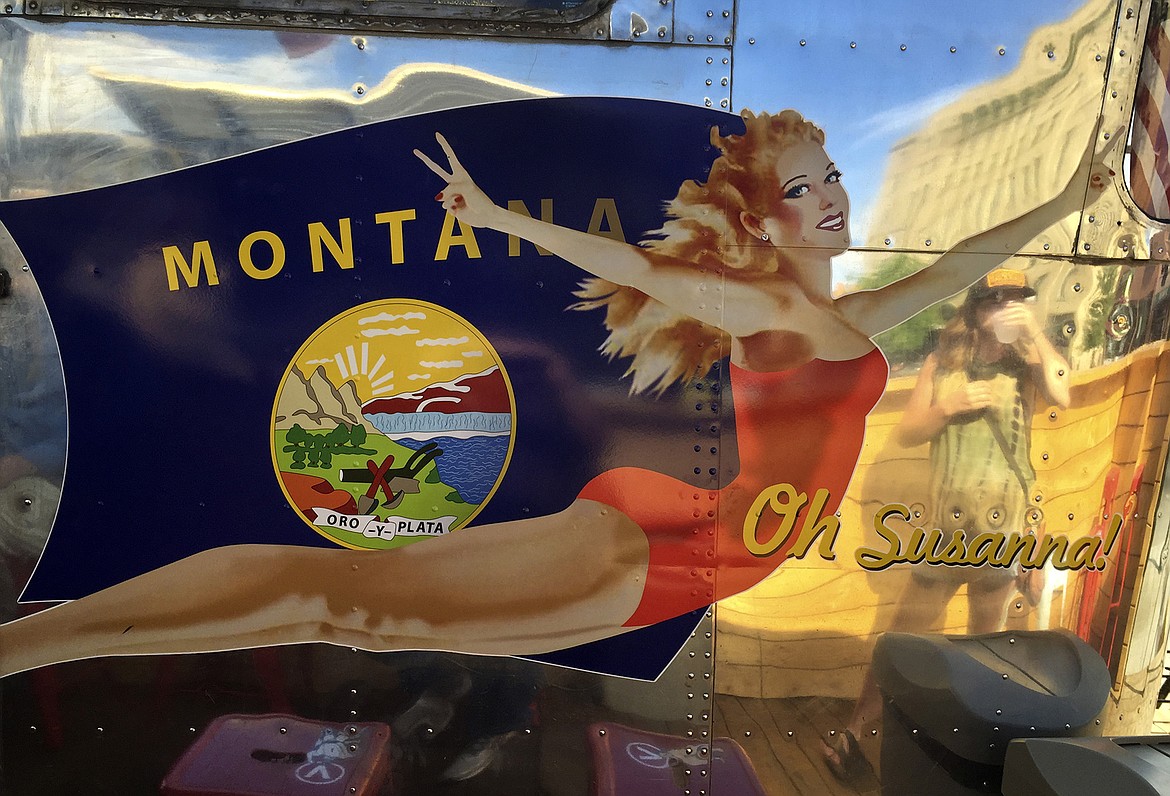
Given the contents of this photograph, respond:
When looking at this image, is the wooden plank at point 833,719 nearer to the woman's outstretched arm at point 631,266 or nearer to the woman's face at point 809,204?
the woman's outstretched arm at point 631,266

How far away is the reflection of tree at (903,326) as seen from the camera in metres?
1.84

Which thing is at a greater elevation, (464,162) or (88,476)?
(464,162)

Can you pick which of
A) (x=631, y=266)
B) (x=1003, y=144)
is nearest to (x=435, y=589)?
(x=631, y=266)

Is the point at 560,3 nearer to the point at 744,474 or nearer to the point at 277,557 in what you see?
the point at 744,474

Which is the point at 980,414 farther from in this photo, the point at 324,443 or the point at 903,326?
the point at 324,443

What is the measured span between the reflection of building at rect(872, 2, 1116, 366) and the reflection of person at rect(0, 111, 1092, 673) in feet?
0.16

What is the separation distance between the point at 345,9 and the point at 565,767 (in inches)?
70.3

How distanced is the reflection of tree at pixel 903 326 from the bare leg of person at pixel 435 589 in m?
0.71

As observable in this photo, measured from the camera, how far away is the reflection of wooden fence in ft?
6.15

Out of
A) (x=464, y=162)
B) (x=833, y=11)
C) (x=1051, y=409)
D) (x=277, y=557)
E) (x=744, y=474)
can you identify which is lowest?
(x=277, y=557)

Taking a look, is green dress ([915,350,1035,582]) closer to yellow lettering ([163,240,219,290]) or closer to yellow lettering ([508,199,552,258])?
yellow lettering ([508,199,552,258])

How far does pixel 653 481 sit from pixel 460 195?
773 mm

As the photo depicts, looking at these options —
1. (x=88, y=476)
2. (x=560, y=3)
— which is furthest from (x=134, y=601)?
(x=560, y=3)

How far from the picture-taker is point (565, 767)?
1.92 m
